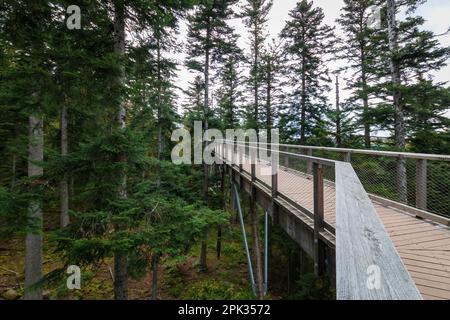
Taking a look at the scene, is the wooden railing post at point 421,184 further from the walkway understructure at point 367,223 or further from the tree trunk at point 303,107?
the tree trunk at point 303,107

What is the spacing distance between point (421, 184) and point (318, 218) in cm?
268

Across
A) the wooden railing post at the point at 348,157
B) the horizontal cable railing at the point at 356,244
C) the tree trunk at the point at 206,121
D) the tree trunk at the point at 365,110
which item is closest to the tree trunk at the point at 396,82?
the tree trunk at the point at 365,110

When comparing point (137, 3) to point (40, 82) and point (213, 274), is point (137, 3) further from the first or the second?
point (213, 274)

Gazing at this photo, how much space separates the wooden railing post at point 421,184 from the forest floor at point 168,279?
7367 millimetres

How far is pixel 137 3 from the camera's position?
4.96 metres

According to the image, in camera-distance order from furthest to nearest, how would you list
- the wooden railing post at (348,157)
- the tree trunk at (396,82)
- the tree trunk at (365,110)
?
1. the tree trunk at (365,110)
2. the tree trunk at (396,82)
3. the wooden railing post at (348,157)

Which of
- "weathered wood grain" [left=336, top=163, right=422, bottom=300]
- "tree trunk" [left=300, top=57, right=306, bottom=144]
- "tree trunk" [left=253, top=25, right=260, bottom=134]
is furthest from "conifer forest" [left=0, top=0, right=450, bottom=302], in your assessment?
"tree trunk" [left=253, top=25, right=260, bottom=134]

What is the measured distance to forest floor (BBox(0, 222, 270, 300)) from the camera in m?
10.4

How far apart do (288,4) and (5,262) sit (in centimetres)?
2426

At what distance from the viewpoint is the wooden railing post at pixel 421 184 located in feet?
14.1

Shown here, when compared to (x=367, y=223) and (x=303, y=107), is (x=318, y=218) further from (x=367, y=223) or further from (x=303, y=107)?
(x=303, y=107)

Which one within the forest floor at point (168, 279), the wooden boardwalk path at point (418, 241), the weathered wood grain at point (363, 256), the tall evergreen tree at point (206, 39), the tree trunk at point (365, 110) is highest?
the tall evergreen tree at point (206, 39)
